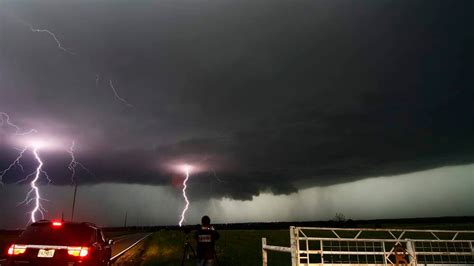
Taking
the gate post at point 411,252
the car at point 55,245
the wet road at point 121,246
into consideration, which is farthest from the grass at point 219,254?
the gate post at point 411,252

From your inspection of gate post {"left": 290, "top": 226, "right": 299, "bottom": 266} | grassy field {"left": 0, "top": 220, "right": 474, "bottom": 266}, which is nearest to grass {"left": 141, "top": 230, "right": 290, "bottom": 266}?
grassy field {"left": 0, "top": 220, "right": 474, "bottom": 266}

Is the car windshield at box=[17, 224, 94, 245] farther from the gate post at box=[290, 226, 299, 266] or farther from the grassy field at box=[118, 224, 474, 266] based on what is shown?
the grassy field at box=[118, 224, 474, 266]

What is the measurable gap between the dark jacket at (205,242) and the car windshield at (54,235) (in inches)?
145

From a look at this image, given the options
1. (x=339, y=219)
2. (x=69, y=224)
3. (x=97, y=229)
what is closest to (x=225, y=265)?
(x=97, y=229)

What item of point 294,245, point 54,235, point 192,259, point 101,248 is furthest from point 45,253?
point 192,259

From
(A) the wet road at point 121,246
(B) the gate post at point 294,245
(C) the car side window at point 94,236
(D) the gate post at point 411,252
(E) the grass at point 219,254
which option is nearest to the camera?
(B) the gate post at point 294,245

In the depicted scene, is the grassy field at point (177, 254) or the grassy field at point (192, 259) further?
the grassy field at point (192, 259)

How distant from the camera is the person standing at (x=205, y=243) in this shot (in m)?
8.80

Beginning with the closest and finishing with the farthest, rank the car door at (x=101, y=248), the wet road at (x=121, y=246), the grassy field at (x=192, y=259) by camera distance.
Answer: the car door at (x=101, y=248) < the grassy field at (x=192, y=259) < the wet road at (x=121, y=246)

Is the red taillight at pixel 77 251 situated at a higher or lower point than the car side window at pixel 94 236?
lower

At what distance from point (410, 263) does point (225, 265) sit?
1135 centimetres

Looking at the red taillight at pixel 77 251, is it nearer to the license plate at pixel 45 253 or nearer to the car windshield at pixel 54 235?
the car windshield at pixel 54 235

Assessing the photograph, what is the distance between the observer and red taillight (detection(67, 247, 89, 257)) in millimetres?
9755

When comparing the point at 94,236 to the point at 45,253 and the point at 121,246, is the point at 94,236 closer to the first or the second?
the point at 45,253
